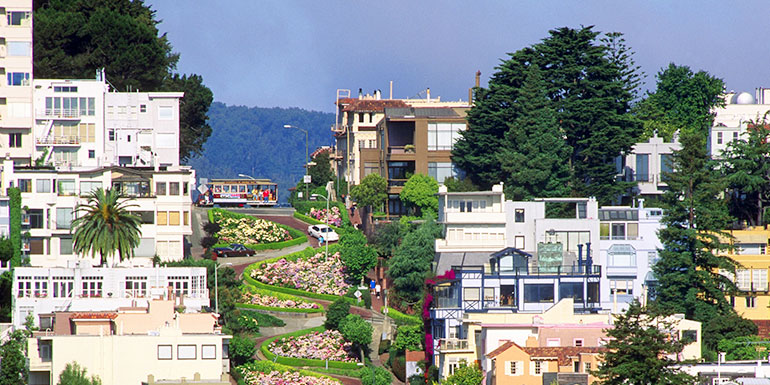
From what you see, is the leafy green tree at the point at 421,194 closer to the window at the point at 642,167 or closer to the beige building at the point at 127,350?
the window at the point at 642,167

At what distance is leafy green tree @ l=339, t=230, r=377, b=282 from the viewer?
137125 millimetres

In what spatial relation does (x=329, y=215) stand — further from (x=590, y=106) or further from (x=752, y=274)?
(x=752, y=274)

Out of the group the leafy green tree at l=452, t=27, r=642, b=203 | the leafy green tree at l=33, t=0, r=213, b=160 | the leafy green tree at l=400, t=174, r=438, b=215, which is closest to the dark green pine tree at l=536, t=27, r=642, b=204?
the leafy green tree at l=452, t=27, r=642, b=203

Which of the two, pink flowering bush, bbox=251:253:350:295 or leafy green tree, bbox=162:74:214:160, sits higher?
leafy green tree, bbox=162:74:214:160

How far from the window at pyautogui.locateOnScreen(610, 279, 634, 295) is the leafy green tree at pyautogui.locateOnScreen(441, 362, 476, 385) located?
67.0ft

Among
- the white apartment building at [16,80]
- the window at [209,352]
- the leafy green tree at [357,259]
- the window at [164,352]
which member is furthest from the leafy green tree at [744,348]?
the white apartment building at [16,80]

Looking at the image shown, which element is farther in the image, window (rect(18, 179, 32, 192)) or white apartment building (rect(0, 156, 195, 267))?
window (rect(18, 179, 32, 192))

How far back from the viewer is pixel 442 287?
119m

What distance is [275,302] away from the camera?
131m

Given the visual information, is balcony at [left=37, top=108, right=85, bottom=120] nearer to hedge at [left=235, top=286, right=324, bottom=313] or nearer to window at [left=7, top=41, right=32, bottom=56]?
window at [left=7, top=41, right=32, bottom=56]

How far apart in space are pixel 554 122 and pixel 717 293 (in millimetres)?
27606

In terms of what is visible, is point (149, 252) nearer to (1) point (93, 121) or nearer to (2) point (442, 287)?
(1) point (93, 121)

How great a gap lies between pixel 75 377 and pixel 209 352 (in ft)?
27.4

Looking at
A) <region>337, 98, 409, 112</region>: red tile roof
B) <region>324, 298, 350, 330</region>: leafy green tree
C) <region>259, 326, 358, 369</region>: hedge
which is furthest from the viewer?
<region>337, 98, 409, 112</region>: red tile roof
